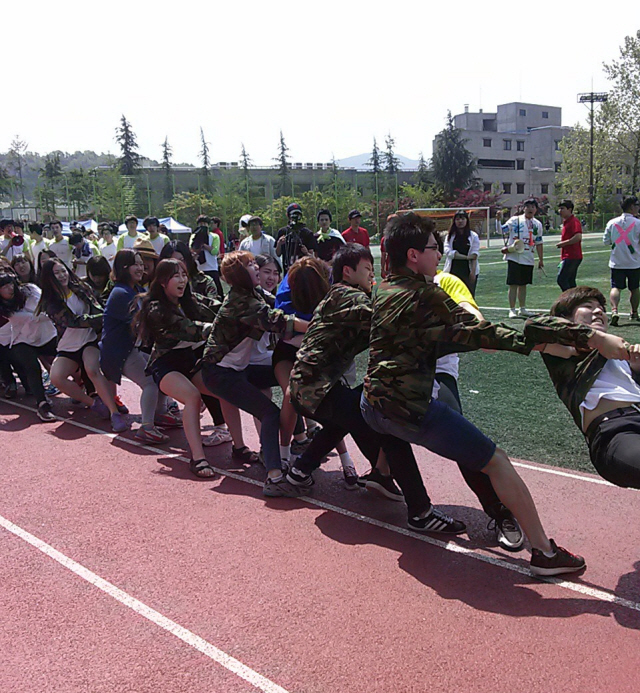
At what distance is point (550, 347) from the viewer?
368cm

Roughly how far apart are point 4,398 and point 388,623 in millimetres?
7394

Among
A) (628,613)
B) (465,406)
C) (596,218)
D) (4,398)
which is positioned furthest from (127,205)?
(628,613)

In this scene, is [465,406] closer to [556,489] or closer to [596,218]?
[556,489]

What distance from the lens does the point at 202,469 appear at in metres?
5.71

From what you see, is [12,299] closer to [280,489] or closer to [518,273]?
[280,489]

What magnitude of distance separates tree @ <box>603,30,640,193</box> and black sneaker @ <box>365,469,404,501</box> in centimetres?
6277

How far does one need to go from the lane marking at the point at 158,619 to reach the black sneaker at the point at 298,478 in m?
1.62

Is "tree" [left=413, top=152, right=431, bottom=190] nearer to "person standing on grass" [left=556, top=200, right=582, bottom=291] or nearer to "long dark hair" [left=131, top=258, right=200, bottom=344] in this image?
"person standing on grass" [left=556, top=200, right=582, bottom=291]

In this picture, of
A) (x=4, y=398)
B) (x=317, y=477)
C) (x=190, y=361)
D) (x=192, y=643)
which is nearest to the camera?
(x=192, y=643)

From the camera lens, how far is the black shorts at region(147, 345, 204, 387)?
619cm

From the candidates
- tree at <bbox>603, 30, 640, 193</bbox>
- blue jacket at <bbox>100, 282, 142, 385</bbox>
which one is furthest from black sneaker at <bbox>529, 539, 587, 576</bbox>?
tree at <bbox>603, 30, 640, 193</bbox>

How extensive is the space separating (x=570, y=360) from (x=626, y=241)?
322 inches

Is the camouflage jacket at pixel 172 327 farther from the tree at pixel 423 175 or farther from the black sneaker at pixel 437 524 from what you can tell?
the tree at pixel 423 175

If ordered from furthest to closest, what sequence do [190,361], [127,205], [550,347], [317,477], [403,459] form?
[127,205] < [190,361] < [317,477] < [403,459] < [550,347]
